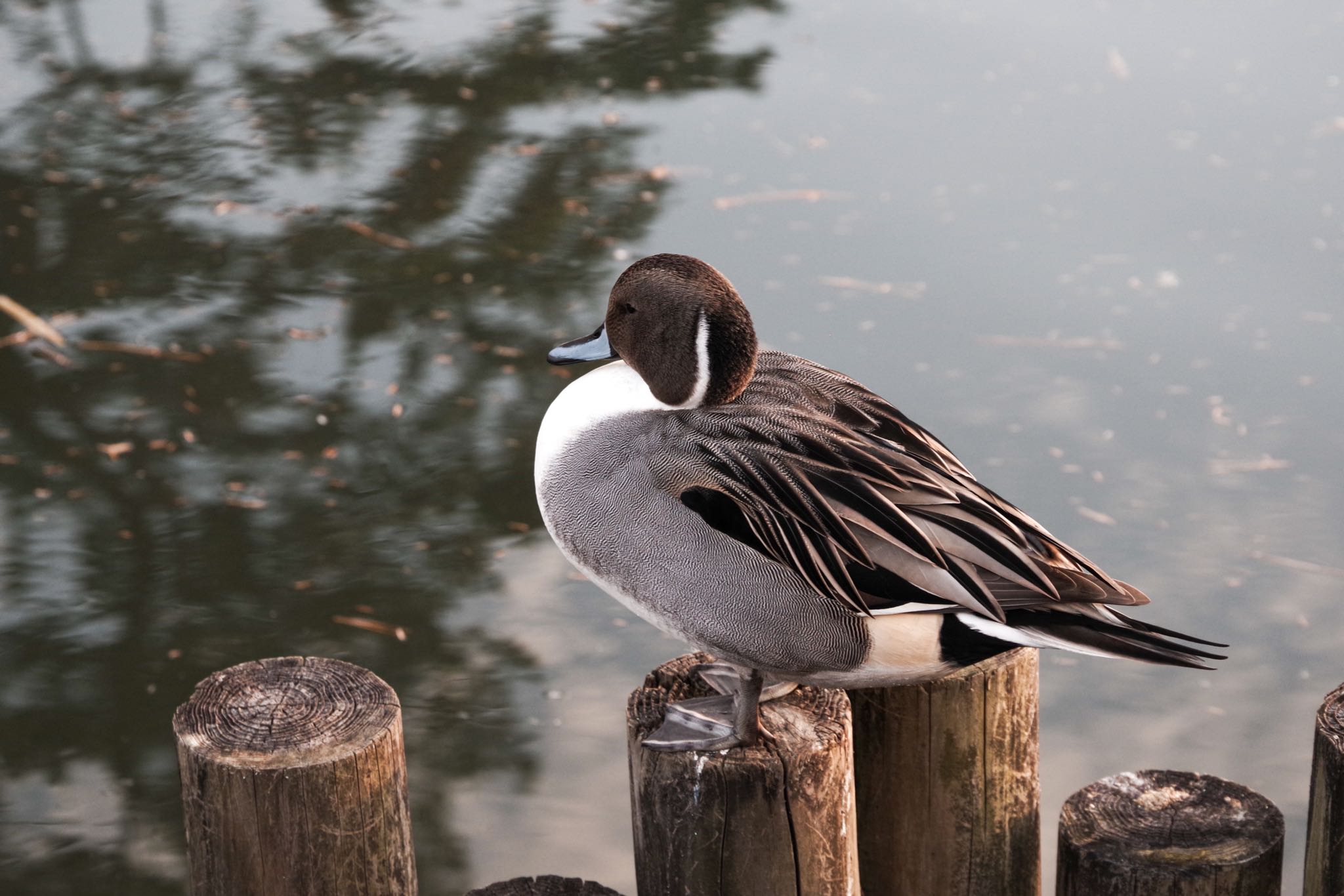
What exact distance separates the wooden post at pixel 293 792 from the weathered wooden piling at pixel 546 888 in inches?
6.8

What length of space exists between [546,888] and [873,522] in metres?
0.75

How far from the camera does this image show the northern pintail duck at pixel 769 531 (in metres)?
2.45

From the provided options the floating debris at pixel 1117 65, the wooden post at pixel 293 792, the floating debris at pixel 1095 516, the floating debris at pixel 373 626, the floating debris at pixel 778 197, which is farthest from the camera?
the floating debris at pixel 1117 65

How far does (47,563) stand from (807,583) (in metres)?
3.24

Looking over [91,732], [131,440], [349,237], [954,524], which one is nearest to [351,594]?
[91,732]

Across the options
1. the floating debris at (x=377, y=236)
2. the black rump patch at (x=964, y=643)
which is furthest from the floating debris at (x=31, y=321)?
the black rump patch at (x=964, y=643)

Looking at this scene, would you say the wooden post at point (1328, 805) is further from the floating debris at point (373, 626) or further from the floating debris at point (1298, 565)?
the floating debris at point (373, 626)

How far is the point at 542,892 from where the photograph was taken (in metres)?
2.39

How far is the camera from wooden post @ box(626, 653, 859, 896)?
2.44 meters

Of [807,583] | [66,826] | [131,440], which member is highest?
[807,583]

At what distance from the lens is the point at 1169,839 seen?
2.51m

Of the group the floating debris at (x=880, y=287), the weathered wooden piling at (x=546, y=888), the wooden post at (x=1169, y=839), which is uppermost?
the weathered wooden piling at (x=546, y=888)

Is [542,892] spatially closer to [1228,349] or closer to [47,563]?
[47,563]

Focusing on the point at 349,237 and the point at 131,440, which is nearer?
the point at 131,440
